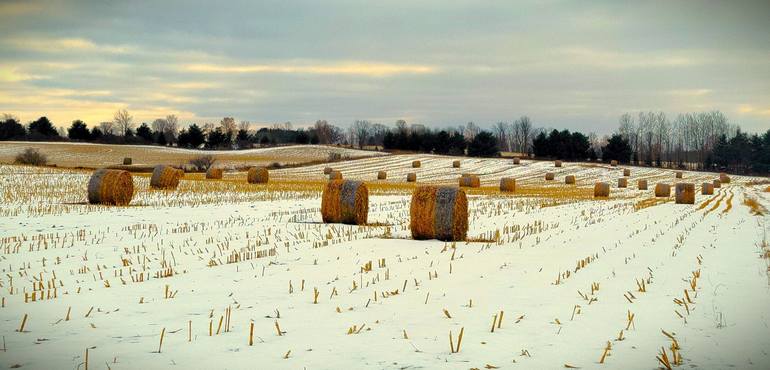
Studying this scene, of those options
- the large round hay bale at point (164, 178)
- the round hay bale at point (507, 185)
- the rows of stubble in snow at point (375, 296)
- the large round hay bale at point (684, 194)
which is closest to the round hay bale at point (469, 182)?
the round hay bale at point (507, 185)

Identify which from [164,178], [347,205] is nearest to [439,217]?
[347,205]

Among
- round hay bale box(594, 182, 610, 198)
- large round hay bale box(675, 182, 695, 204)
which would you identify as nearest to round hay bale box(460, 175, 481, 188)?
round hay bale box(594, 182, 610, 198)

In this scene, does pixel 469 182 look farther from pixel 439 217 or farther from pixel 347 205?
pixel 439 217

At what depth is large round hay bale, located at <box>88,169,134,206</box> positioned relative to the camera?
22.1m

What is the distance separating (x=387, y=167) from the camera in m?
67.9

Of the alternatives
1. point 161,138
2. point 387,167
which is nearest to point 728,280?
point 387,167

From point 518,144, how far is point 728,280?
143922 millimetres

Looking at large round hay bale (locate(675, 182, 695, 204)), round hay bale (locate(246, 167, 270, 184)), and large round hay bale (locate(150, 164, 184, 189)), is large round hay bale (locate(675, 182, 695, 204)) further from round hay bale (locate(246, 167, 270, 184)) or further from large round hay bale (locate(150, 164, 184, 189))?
round hay bale (locate(246, 167, 270, 184))

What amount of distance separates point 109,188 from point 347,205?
914 centimetres

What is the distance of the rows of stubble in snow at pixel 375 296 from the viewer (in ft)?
18.6

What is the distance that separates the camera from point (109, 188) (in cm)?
2214

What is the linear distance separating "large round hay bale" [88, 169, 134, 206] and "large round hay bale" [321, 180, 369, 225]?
8387 mm

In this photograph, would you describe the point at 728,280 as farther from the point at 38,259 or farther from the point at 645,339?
the point at 38,259

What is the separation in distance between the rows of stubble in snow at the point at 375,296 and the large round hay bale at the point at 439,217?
542 mm
